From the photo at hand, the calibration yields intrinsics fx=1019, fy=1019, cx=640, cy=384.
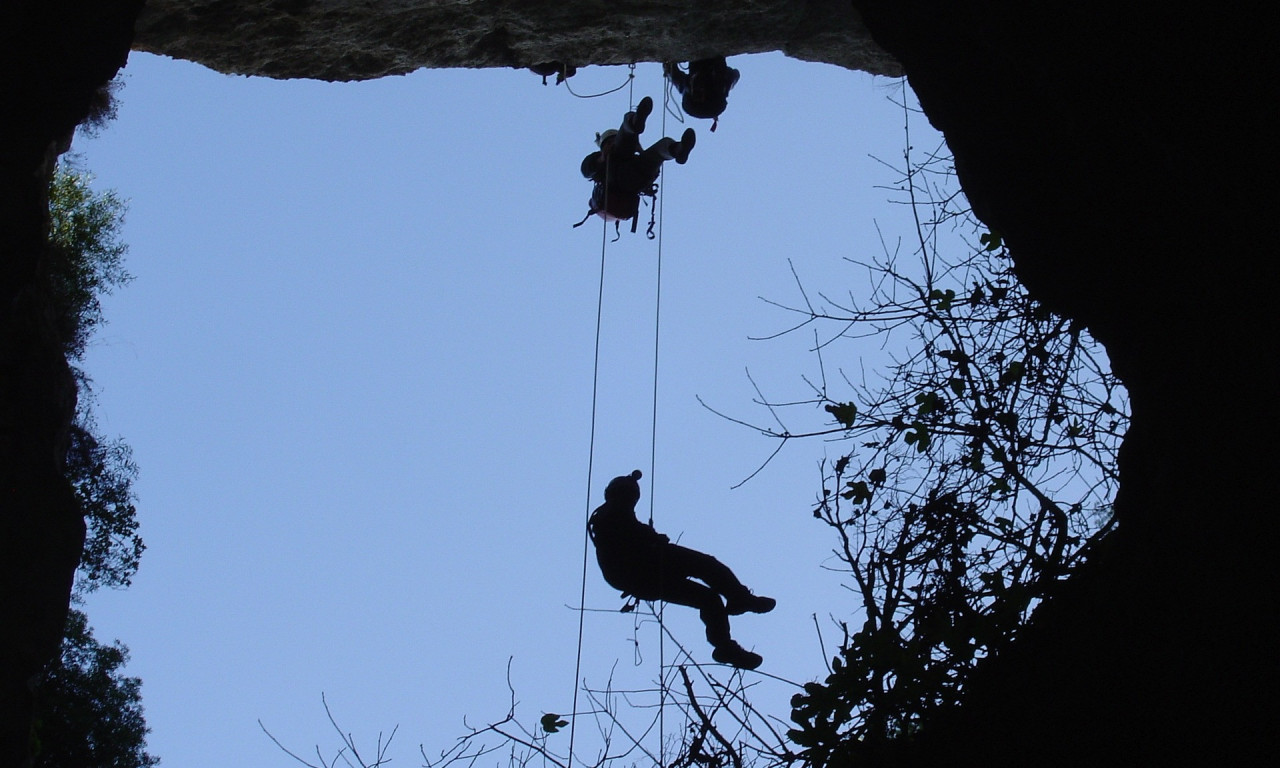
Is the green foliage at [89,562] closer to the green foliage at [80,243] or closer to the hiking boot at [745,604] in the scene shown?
the green foliage at [80,243]

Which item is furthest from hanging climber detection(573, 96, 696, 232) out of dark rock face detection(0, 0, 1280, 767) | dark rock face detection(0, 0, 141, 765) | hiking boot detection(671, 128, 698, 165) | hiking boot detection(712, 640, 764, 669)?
dark rock face detection(0, 0, 141, 765)

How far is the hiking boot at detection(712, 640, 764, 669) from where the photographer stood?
5.47m

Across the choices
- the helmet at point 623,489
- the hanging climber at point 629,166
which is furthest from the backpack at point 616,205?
the helmet at point 623,489

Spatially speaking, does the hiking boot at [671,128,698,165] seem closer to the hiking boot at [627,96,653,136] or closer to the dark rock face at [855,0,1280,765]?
the hiking boot at [627,96,653,136]

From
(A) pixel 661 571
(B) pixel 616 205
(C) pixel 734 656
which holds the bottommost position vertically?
(C) pixel 734 656

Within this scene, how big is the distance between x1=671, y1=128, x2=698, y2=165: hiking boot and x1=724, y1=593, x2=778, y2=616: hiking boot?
3.35 metres

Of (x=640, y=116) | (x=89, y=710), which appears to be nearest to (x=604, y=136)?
(x=640, y=116)

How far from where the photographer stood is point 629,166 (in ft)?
24.3

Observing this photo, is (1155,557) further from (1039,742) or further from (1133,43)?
(1133,43)

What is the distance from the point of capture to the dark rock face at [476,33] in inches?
236

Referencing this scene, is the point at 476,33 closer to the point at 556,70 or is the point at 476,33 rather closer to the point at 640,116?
the point at 556,70

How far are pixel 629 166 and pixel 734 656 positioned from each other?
12.0 ft

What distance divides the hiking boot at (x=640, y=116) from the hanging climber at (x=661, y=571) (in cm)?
301

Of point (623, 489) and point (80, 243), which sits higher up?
point (80, 243)
